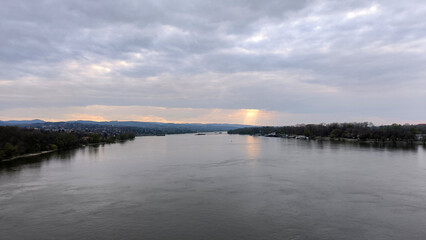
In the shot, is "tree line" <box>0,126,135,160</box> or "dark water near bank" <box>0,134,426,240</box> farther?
"tree line" <box>0,126,135,160</box>

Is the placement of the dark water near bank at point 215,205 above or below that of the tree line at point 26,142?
below

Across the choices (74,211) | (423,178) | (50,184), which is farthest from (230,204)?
(423,178)

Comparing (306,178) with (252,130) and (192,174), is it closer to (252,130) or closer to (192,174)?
(192,174)

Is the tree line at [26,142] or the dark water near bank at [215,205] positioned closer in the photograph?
the dark water near bank at [215,205]

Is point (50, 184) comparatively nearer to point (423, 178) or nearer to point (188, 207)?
point (188, 207)

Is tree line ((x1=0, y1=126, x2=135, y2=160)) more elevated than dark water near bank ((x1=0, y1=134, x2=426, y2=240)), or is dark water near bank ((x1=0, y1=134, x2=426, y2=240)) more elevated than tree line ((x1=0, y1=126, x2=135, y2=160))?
tree line ((x1=0, y1=126, x2=135, y2=160))

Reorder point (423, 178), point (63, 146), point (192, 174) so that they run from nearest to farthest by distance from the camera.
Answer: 1. point (423, 178)
2. point (192, 174)
3. point (63, 146)

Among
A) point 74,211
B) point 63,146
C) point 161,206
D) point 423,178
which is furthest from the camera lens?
point 63,146

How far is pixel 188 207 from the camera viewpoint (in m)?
8.34

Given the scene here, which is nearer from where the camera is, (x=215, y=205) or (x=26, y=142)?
(x=215, y=205)

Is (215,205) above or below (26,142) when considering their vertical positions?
below

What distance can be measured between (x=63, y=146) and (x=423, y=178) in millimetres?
28876

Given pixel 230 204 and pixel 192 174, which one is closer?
pixel 230 204

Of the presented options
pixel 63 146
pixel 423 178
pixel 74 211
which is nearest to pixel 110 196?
pixel 74 211
